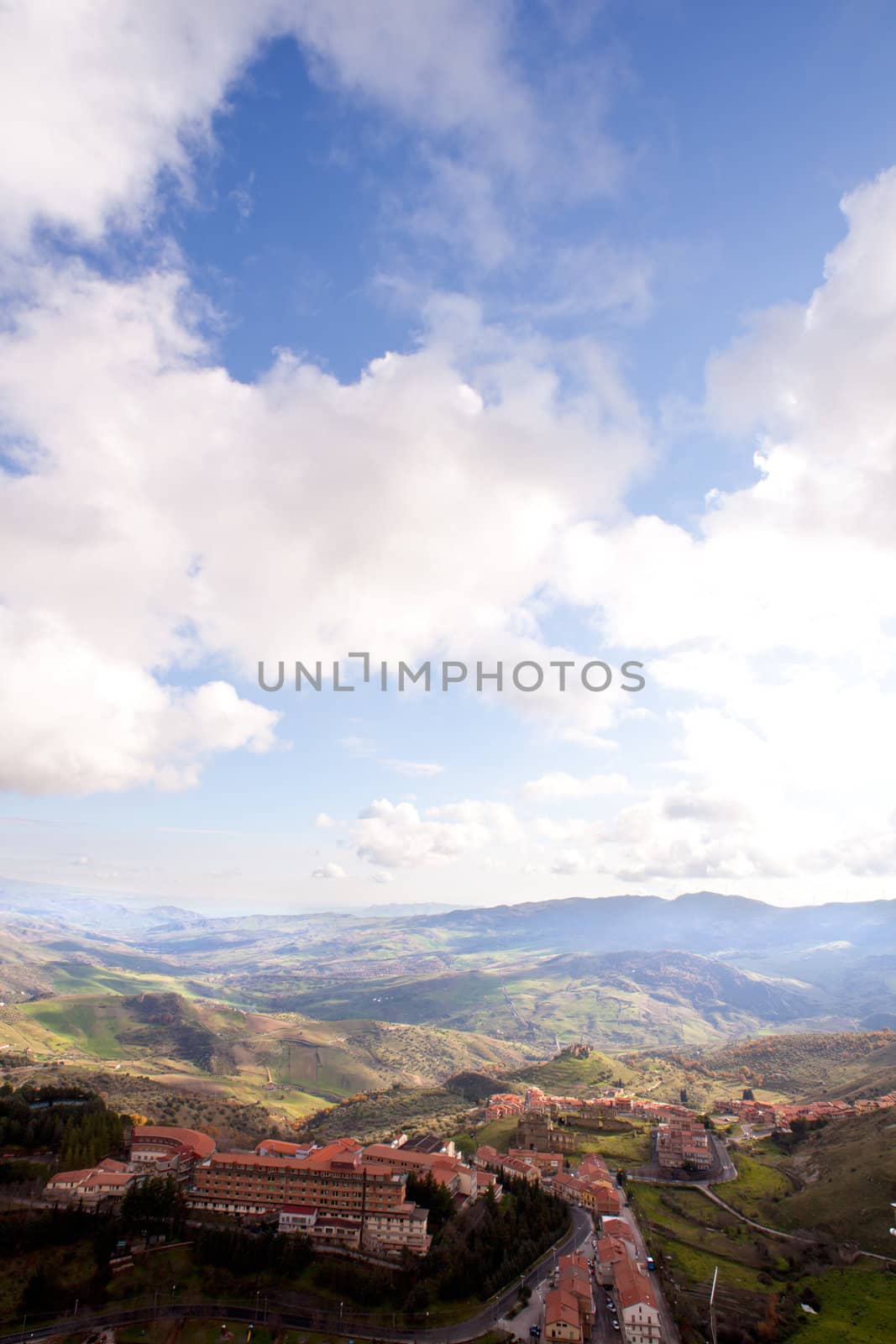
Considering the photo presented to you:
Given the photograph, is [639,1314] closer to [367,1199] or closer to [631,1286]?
[631,1286]

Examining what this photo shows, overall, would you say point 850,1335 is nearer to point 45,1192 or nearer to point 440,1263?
point 440,1263

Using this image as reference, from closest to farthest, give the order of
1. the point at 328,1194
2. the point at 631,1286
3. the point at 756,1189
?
the point at 631,1286, the point at 328,1194, the point at 756,1189

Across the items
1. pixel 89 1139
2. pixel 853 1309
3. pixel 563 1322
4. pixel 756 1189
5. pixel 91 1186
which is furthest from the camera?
pixel 756 1189

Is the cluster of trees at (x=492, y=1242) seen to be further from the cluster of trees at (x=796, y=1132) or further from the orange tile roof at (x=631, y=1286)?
the cluster of trees at (x=796, y=1132)

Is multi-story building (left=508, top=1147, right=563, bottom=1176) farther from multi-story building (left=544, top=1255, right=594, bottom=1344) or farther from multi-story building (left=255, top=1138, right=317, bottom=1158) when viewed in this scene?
multi-story building (left=544, top=1255, right=594, bottom=1344)

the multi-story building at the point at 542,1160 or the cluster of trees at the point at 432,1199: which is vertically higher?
the cluster of trees at the point at 432,1199

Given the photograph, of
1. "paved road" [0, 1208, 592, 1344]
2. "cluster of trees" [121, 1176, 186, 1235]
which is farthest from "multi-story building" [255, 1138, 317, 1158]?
"paved road" [0, 1208, 592, 1344]

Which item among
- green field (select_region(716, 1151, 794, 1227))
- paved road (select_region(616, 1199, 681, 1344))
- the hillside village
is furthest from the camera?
green field (select_region(716, 1151, 794, 1227))

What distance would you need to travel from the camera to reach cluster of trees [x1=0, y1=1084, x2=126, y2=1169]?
2960 inches

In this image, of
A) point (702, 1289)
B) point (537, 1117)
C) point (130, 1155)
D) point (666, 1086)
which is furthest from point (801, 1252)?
point (666, 1086)

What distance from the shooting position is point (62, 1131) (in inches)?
3191

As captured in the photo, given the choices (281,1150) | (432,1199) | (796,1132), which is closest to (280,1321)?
(432,1199)

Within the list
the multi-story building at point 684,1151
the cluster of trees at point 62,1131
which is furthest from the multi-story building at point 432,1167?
the multi-story building at point 684,1151

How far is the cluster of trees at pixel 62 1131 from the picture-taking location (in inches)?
2960
